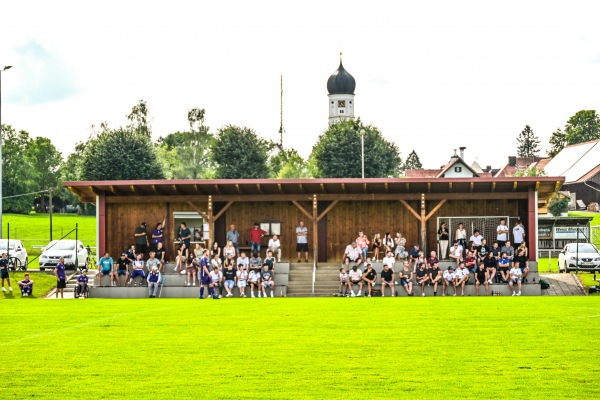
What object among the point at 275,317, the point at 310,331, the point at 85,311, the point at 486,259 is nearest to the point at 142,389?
the point at 310,331

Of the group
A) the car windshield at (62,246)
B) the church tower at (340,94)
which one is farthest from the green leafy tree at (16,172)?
the car windshield at (62,246)

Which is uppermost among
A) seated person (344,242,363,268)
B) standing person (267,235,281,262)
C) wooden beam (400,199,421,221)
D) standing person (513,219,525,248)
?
wooden beam (400,199,421,221)

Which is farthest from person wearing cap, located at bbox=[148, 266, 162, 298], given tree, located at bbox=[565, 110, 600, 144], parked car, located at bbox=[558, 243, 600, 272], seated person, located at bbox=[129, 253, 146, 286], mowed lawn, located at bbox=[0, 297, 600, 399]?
tree, located at bbox=[565, 110, 600, 144]

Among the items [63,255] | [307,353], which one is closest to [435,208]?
[63,255]

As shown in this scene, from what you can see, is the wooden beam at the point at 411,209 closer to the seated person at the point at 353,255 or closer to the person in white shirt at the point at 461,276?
the seated person at the point at 353,255

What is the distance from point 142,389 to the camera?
1341cm

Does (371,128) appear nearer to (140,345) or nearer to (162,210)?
(162,210)

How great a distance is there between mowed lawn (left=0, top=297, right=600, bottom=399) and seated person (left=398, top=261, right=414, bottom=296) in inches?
300

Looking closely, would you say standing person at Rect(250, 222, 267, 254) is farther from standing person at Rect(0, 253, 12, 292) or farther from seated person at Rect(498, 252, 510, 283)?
seated person at Rect(498, 252, 510, 283)

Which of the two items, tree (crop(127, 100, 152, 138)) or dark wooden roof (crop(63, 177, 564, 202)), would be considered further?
tree (crop(127, 100, 152, 138))

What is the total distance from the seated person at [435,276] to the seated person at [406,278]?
25.5 inches

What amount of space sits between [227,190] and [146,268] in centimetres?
429

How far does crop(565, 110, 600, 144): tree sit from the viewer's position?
131m

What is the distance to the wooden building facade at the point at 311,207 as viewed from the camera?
36812 mm
